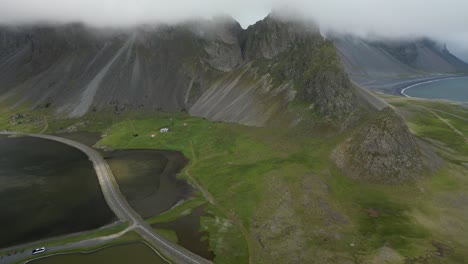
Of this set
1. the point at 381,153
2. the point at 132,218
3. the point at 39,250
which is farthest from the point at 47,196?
the point at 381,153

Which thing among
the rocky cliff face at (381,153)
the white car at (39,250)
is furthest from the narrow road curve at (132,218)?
the rocky cliff face at (381,153)

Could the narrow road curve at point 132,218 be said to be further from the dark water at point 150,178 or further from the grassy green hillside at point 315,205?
the grassy green hillside at point 315,205

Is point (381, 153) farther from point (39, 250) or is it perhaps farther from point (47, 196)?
point (47, 196)

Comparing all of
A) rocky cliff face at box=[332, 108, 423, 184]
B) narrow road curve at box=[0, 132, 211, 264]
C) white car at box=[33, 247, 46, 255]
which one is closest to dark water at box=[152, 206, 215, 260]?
narrow road curve at box=[0, 132, 211, 264]

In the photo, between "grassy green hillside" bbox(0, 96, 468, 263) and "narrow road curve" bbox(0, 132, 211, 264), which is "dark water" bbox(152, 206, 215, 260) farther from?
"narrow road curve" bbox(0, 132, 211, 264)

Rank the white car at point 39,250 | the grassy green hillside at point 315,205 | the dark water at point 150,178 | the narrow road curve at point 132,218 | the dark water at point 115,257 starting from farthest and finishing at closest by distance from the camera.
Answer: the dark water at point 150,178 < the white car at point 39,250 < the grassy green hillside at point 315,205 < the narrow road curve at point 132,218 < the dark water at point 115,257

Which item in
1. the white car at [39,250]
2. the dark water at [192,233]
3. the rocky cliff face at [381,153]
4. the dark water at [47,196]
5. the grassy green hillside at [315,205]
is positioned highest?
the rocky cliff face at [381,153]

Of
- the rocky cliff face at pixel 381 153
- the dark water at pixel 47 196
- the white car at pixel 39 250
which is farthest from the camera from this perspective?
the rocky cliff face at pixel 381 153
